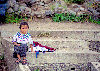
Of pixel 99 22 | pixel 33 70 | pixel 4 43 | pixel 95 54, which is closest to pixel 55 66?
pixel 33 70

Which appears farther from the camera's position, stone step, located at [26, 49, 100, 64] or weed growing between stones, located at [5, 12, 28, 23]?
weed growing between stones, located at [5, 12, 28, 23]

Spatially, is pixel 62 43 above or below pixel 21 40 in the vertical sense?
below

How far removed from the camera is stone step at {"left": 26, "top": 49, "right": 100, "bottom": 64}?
15.5 ft

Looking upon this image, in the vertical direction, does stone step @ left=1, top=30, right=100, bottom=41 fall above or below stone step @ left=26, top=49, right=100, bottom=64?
above

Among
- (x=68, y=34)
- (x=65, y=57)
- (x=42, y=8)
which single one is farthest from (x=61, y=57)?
(x=42, y=8)

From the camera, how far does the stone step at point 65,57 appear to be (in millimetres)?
4727

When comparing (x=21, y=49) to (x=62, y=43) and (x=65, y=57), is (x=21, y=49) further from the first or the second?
(x=62, y=43)

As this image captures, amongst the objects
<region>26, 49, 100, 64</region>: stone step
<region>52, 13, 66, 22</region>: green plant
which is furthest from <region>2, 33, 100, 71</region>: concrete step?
<region>52, 13, 66, 22</region>: green plant

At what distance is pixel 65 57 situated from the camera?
4812 millimetres

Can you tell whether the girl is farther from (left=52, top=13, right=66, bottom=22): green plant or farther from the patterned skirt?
(left=52, top=13, right=66, bottom=22): green plant

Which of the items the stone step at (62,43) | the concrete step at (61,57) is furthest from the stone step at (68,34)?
the concrete step at (61,57)

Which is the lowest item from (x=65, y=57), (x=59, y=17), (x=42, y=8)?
(x=65, y=57)

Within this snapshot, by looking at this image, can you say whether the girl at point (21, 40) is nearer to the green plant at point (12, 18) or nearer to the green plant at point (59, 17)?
the green plant at point (12, 18)

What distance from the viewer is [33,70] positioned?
477cm
